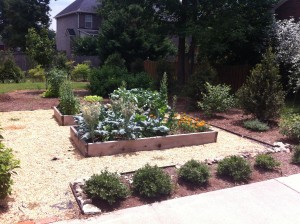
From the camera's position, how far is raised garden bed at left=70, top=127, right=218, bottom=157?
5.35 m

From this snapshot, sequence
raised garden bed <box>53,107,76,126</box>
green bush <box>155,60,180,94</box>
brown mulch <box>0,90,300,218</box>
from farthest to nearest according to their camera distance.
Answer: green bush <box>155,60,180,94</box>, raised garden bed <box>53,107,76,126</box>, brown mulch <box>0,90,300,218</box>

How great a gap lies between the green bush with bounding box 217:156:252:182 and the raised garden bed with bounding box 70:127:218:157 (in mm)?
1592

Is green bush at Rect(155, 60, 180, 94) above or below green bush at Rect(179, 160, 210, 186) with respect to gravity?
above

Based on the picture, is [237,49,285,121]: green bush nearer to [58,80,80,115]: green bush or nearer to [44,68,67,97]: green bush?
[58,80,80,115]: green bush

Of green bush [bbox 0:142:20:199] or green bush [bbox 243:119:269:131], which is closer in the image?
green bush [bbox 0:142:20:199]

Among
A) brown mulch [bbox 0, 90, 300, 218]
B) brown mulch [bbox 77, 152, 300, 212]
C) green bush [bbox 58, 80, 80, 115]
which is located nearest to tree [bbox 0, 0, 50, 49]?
brown mulch [bbox 0, 90, 300, 218]

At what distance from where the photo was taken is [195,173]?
4.19 metres

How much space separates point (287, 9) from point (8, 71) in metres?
15.7

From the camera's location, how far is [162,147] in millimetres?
5934

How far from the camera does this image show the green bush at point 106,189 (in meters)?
3.59

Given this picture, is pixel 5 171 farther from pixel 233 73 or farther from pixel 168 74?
pixel 233 73

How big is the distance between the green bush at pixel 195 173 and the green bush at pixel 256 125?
3.60m

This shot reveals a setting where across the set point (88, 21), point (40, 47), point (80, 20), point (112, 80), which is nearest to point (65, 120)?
point (112, 80)

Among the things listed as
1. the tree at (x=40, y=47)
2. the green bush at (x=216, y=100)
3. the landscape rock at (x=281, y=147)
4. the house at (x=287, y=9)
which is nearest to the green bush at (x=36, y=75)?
the tree at (x=40, y=47)
